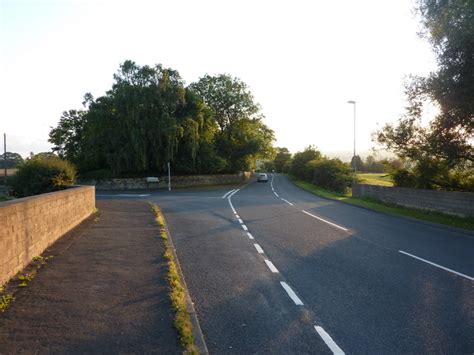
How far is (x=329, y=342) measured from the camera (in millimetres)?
4801

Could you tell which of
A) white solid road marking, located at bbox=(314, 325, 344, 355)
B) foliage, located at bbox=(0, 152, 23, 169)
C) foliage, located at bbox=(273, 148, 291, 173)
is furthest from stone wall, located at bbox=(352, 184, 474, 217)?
foliage, located at bbox=(273, 148, 291, 173)

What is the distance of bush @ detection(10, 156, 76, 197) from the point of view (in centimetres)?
1675

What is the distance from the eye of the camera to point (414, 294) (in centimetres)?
677

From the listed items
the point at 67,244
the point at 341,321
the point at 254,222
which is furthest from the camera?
the point at 254,222

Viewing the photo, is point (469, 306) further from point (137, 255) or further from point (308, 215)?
point (308, 215)

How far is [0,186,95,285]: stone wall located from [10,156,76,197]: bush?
504 cm

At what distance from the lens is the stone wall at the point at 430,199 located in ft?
57.4

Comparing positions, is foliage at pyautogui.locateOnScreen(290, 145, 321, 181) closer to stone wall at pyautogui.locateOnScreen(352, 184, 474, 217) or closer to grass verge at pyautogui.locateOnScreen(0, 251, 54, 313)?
stone wall at pyautogui.locateOnScreen(352, 184, 474, 217)

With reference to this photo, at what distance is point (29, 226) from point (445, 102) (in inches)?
562

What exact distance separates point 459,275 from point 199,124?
41.2 meters

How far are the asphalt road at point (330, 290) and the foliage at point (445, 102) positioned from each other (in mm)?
5003

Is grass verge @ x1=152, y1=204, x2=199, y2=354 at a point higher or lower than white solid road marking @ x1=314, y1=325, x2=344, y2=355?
higher

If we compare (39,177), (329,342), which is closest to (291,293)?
(329,342)

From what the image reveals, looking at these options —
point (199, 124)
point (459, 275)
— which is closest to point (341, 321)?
point (459, 275)
